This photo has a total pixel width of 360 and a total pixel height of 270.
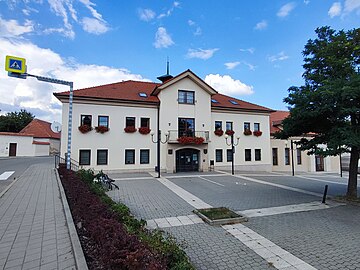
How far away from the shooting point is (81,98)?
19.1 metres

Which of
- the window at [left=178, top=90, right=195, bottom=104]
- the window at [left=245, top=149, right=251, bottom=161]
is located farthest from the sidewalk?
the window at [left=245, top=149, right=251, bottom=161]

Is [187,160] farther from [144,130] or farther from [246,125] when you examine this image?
[246,125]

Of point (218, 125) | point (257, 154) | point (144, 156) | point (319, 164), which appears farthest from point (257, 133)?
point (144, 156)

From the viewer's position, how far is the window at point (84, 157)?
62.9ft

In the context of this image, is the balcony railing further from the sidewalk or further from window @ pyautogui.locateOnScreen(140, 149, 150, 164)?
the sidewalk

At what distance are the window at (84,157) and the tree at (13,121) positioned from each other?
4470 cm

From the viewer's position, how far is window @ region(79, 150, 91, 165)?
19.2 meters

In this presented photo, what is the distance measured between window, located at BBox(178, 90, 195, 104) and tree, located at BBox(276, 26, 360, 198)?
12648mm

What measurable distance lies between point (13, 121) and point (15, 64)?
50.7 metres

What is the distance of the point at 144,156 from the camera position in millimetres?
21109

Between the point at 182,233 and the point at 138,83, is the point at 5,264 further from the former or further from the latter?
the point at 138,83

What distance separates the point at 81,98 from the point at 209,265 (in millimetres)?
18315

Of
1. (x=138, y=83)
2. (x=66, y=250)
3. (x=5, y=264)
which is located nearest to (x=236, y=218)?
(x=66, y=250)

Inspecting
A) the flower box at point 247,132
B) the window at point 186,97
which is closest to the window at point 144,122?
the window at point 186,97
